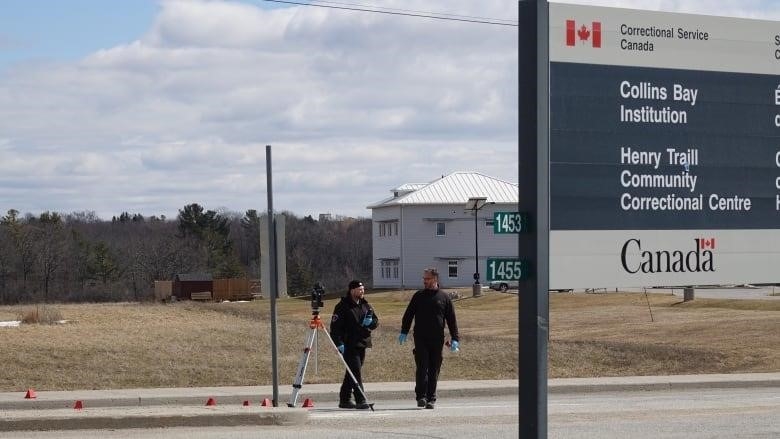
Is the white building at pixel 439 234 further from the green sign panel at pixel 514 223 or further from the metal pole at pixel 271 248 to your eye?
the green sign panel at pixel 514 223

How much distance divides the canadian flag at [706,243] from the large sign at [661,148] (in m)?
0.01

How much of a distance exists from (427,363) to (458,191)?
86316 mm

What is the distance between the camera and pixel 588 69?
31.9ft

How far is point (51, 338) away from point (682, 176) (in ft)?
68.4

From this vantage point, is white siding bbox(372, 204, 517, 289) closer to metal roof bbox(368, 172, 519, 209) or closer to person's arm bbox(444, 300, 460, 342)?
metal roof bbox(368, 172, 519, 209)

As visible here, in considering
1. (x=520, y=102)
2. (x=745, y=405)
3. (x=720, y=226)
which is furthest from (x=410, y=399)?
(x=520, y=102)

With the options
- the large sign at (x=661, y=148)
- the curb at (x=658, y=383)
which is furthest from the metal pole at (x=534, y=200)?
the curb at (x=658, y=383)

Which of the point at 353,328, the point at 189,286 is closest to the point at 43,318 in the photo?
the point at 353,328

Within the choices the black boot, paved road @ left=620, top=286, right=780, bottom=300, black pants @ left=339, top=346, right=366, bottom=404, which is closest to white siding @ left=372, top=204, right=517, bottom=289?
paved road @ left=620, top=286, right=780, bottom=300

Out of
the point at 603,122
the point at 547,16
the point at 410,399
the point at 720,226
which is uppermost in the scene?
the point at 547,16

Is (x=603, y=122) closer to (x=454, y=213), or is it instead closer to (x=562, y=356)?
(x=562, y=356)

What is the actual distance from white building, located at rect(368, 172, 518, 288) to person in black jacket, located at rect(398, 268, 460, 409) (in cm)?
7997

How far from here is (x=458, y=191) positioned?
340 feet

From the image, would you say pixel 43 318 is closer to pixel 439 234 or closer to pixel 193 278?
pixel 193 278
